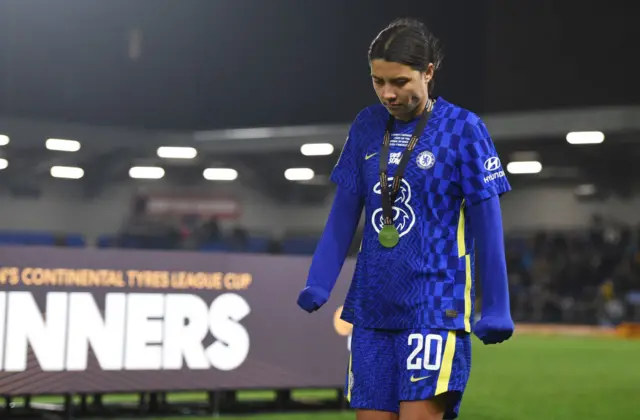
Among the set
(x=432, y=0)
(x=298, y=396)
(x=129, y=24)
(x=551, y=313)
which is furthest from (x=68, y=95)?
(x=298, y=396)

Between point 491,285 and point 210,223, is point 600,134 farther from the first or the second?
point 491,285

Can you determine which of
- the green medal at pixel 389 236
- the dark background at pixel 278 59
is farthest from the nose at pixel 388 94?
the dark background at pixel 278 59

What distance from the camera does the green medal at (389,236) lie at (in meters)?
2.85

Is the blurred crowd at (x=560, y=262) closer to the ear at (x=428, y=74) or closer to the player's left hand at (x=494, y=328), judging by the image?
the ear at (x=428, y=74)

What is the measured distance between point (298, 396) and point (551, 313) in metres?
17.5

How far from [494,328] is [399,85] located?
737mm

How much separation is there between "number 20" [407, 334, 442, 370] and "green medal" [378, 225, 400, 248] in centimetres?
27

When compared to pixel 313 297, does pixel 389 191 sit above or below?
above

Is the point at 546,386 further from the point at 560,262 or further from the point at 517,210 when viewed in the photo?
the point at 517,210

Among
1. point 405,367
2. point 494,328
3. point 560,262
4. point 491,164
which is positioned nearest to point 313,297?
point 405,367

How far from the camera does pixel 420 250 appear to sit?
285cm

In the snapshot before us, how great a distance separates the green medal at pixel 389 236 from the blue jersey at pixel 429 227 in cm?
2

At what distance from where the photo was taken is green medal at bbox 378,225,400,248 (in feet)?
9.36

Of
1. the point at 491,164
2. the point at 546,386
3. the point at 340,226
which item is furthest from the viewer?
the point at 546,386
